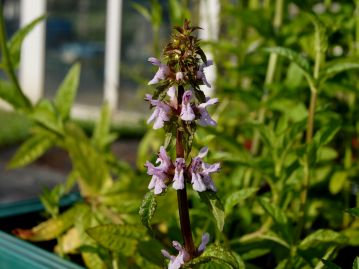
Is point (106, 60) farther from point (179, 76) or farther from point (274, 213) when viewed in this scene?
point (179, 76)

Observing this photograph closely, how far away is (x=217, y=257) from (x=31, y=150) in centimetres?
68

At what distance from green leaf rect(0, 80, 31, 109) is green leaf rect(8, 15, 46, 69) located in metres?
0.04

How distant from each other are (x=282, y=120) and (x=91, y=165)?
0.36 m

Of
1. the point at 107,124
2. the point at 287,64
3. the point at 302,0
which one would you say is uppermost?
the point at 302,0

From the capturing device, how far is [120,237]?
3.13 ft

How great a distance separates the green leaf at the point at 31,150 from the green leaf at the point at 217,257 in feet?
2.07

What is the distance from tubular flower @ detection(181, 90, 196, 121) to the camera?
2.12 feet

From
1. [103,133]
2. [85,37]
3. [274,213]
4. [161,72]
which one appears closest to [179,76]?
[161,72]

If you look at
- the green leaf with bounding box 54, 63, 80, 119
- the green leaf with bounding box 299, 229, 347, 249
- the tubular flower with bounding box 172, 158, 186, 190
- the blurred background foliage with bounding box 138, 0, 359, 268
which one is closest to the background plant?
the green leaf with bounding box 54, 63, 80, 119

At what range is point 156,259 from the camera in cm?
96

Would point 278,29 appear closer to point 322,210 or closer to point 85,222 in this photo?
point 322,210

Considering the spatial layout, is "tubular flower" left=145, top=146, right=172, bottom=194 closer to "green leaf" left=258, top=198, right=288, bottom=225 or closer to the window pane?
"green leaf" left=258, top=198, right=288, bottom=225

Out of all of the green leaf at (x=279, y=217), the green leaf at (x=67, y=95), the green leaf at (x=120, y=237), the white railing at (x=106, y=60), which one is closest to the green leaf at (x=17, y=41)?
the green leaf at (x=67, y=95)

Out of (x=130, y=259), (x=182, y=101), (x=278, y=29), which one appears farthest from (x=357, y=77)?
(x=182, y=101)
